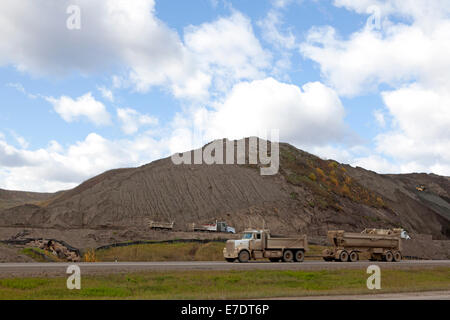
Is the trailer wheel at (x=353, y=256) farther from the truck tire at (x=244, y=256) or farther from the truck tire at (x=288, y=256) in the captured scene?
the truck tire at (x=244, y=256)

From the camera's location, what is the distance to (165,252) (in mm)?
47594

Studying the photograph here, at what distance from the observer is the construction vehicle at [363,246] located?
135 feet

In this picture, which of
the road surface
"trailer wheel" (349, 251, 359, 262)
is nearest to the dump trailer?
the road surface

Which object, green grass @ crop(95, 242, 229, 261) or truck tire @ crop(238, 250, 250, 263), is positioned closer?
truck tire @ crop(238, 250, 250, 263)

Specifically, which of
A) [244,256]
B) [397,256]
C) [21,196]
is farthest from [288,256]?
[21,196]

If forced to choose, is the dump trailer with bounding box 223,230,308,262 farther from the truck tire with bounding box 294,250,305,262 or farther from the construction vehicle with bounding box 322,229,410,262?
the construction vehicle with bounding box 322,229,410,262

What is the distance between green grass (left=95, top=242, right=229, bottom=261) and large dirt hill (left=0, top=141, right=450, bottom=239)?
13.6 meters

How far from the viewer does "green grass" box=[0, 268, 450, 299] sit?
2164 centimetres

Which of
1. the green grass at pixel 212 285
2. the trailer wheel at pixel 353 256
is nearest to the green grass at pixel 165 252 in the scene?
the trailer wheel at pixel 353 256

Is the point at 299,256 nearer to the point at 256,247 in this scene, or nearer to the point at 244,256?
the point at 256,247
